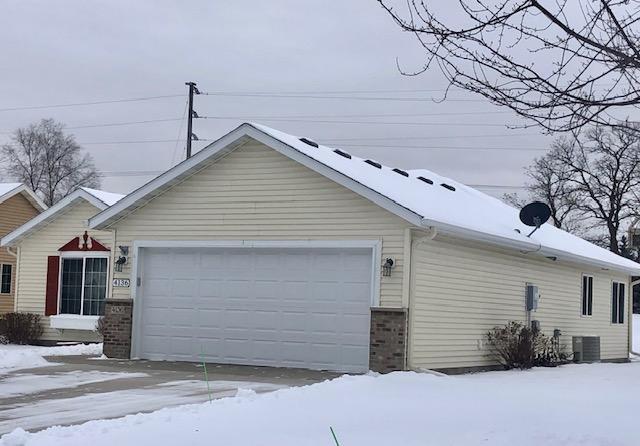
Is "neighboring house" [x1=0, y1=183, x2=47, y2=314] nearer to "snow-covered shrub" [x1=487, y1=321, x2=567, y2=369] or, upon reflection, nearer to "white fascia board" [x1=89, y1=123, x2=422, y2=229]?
"white fascia board" [x1=89, y1=123, x2=422, y2=229]

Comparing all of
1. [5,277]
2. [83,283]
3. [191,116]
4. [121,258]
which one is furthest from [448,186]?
[191,116]

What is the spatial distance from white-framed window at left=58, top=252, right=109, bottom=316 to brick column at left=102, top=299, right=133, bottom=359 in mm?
4487

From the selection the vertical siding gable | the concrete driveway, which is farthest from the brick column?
the vertical siding gable

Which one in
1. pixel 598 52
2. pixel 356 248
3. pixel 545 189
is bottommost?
pixel 356 248

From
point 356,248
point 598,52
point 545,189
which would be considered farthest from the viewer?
point 545,189

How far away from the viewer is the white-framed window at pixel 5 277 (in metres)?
27.2

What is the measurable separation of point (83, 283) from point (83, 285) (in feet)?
0.18

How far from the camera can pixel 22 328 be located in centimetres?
2253

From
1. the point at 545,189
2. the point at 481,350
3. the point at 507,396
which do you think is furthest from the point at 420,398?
the point at 545,189

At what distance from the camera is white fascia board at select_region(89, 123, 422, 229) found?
1401 cm

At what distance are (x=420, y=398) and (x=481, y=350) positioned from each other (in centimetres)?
669

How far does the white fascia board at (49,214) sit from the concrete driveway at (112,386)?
6072 millimetres

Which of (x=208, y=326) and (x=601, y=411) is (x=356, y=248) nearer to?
(x=208, y=326)

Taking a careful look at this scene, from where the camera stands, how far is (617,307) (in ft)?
82.2
